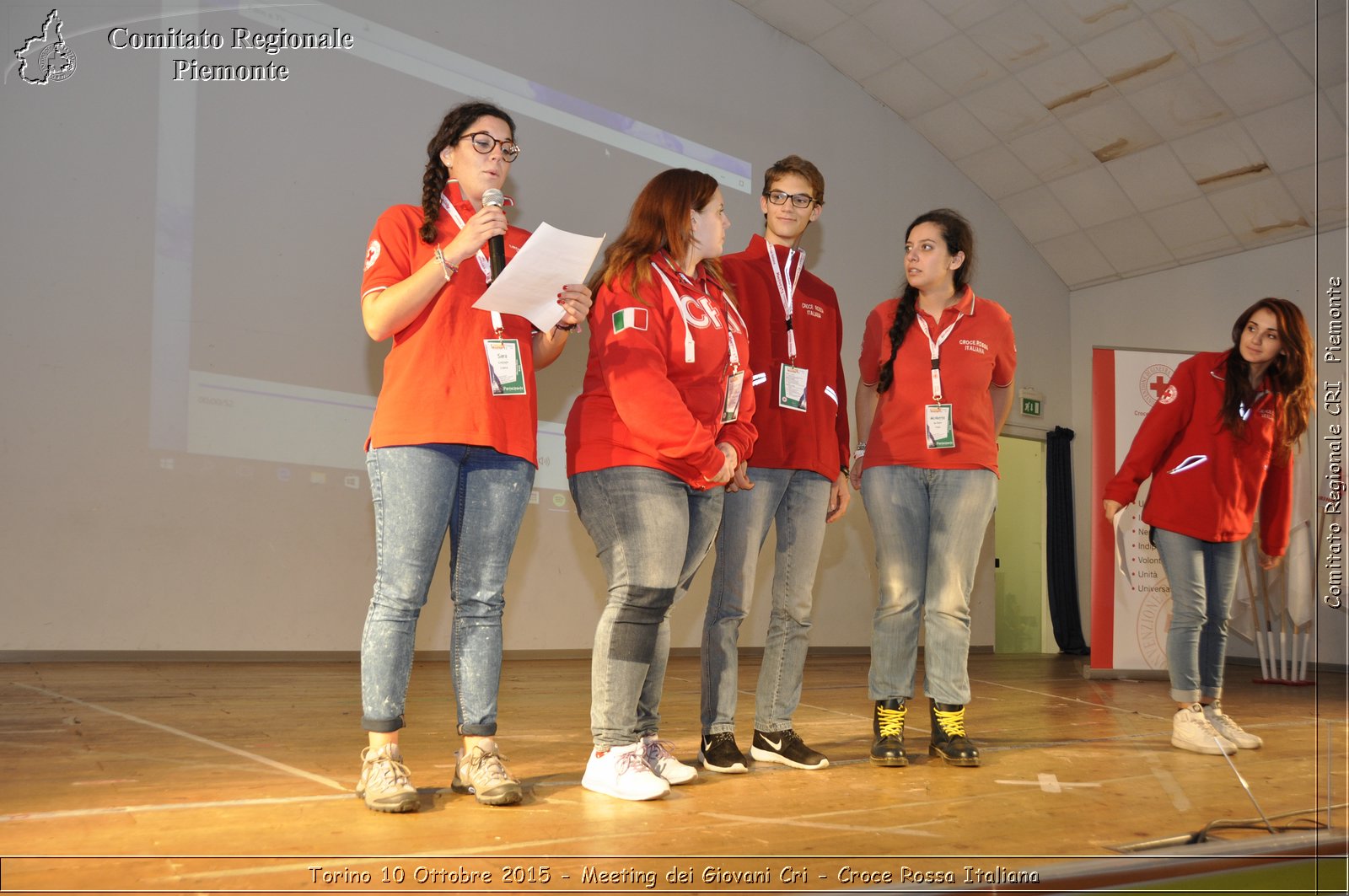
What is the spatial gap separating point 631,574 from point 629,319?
50 cm

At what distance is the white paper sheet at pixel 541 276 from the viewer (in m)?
1.72

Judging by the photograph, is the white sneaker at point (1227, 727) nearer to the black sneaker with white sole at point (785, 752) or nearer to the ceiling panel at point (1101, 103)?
the black sneaker with white sole at point (785, 752)

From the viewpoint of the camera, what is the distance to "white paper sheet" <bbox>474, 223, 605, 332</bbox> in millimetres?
1722

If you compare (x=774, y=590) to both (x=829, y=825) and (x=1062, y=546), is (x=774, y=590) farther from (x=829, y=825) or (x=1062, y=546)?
(x=1062, y=546)

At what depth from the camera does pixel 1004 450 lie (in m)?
8.12

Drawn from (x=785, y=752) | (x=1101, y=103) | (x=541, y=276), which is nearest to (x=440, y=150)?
(x=541, y=276)

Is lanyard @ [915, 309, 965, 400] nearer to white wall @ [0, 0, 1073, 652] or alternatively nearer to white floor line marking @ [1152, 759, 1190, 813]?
white floor line marking @ [1152, 759, 1190, 813]

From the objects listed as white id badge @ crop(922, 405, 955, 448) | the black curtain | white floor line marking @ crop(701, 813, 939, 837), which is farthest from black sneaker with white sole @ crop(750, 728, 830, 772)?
the black curtain

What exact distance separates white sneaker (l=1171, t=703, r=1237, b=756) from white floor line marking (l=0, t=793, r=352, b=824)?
7.15ft

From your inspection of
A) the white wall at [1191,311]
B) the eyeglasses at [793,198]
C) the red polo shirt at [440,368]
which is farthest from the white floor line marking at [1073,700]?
the red polo shirt at [440,368]

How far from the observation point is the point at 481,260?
192cm

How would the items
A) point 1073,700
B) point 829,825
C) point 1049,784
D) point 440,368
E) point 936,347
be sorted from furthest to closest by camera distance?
point 1073,700
point 936,347
point 1049,784
point 440,368
point 829,825

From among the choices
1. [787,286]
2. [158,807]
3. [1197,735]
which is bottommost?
[1197,735]

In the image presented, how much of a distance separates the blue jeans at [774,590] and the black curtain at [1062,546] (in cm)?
613
